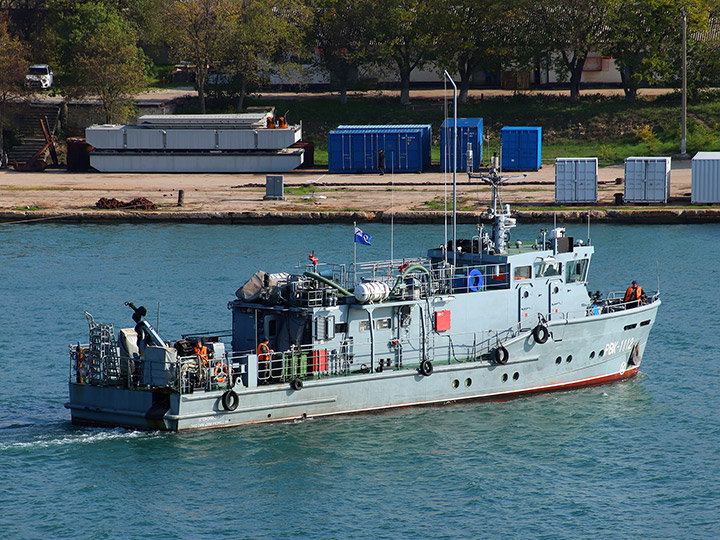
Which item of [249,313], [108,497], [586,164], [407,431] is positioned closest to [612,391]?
[407,431]

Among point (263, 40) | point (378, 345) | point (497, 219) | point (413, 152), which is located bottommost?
point (378, 345)

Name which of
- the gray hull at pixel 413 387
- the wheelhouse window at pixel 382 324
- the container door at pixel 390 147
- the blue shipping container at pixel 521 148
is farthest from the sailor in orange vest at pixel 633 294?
the container door at pixel 390 147

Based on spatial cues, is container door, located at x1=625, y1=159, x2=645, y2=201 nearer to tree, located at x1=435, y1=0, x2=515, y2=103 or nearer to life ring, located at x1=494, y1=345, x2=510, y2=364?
tree, located at x1=435, y1=0, x2=515, y2=103

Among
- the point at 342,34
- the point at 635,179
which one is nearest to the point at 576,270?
the point at 635,179

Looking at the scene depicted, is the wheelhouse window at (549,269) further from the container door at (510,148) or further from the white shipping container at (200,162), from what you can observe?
the white shipping container at (200,162)

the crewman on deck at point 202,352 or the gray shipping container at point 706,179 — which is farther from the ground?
the gray shipping container at point 706,179

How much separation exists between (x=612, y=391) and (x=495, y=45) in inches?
2005

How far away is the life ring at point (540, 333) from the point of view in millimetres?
30531

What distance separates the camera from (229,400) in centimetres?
2770

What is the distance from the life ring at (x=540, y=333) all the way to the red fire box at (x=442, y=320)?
2.33m

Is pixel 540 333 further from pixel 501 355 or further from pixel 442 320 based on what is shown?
pixel 442 320

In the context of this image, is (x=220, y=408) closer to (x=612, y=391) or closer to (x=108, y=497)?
(x=108, y=497)

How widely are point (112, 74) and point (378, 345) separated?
50.7 m

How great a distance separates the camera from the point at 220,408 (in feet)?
91.1
